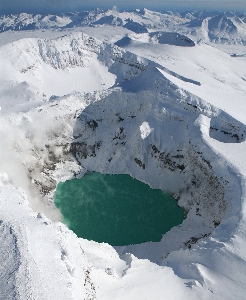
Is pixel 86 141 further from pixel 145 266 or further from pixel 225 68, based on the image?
pixel 225 68

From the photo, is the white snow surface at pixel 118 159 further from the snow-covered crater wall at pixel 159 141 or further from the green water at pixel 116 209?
the green water at pixel 116 209

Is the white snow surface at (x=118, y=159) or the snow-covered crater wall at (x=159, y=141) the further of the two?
→ the snow-covered crater wall at (x=159, y=141)

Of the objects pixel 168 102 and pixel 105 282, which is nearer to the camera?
pixel 105 282

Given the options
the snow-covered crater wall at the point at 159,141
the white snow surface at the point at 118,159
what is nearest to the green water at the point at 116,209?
the white snow surface at the point at 118,159

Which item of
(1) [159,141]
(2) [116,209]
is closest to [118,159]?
(1) [159,141]

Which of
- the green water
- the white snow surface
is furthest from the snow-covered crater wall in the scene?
the green water

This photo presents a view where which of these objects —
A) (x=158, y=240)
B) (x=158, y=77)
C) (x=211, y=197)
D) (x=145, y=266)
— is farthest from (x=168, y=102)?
(x=145, y=266)
